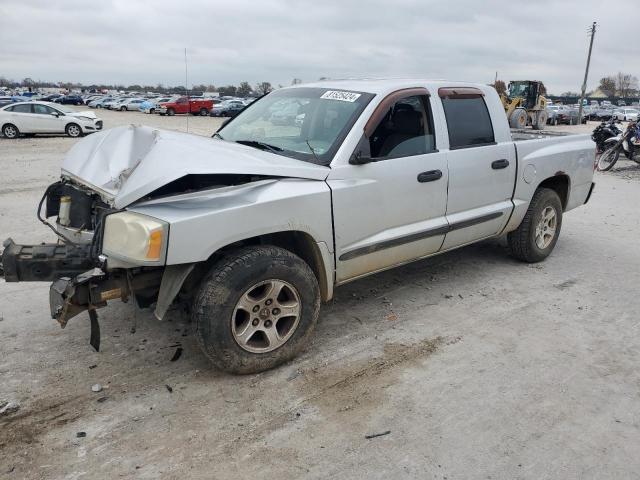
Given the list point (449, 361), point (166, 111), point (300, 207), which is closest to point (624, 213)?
point (449, 361)

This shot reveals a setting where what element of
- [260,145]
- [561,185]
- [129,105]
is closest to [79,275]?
[260,145]

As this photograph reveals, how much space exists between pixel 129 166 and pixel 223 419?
1658mm

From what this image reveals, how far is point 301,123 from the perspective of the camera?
4.08 meters

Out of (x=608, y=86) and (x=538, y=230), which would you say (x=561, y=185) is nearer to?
(x=538, y=230)

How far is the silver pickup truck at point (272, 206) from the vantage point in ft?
9.80

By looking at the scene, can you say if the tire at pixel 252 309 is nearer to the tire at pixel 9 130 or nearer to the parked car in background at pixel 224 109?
the tire at pixel 9 130

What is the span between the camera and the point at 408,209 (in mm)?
4023

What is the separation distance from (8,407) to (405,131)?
327 centimetres

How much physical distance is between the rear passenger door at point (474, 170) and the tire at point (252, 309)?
1.64 meters

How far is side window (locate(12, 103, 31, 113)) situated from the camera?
65.6 ft

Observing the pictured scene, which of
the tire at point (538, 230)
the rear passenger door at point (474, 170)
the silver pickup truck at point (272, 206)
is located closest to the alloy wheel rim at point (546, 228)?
the tire at point (538, 230)

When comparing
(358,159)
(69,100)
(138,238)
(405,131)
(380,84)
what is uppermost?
(69,100)

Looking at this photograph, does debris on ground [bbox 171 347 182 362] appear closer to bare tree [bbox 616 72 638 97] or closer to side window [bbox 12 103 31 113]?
side window [bbox 12 103 31 113]

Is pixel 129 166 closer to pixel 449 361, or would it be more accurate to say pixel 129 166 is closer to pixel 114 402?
pixel 114 402
